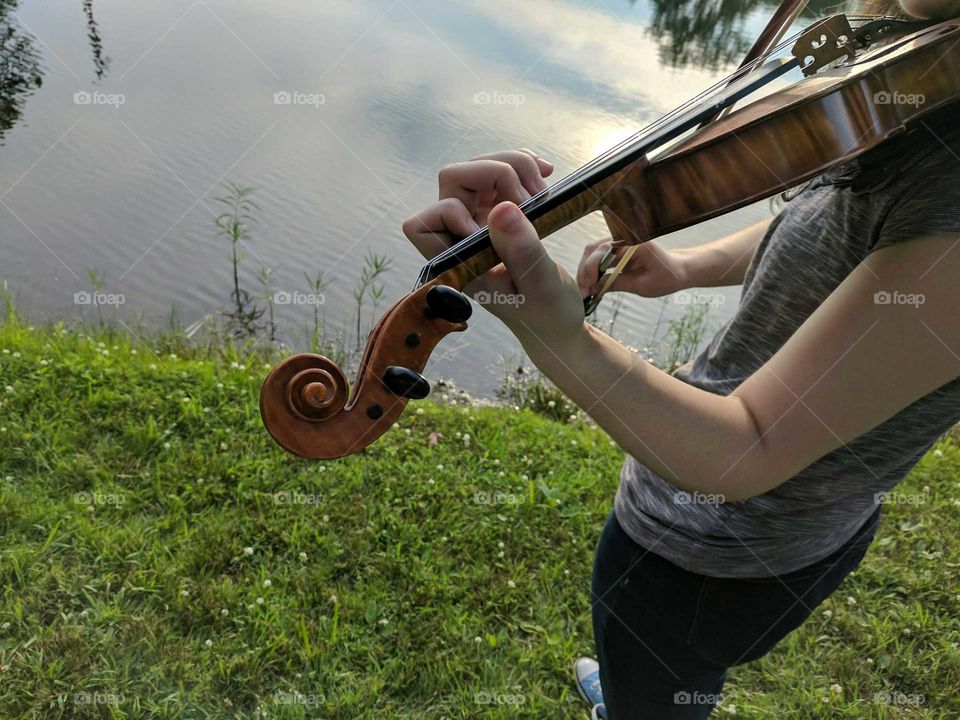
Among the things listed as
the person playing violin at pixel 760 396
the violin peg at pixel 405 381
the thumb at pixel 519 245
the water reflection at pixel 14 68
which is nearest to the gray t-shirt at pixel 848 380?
the person playing violin at pixel 760 396

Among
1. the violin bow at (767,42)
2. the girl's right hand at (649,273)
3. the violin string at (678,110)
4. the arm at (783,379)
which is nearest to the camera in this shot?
the arm at (783,379)

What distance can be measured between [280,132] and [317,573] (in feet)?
14.0

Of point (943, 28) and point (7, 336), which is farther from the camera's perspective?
point (7, 336)

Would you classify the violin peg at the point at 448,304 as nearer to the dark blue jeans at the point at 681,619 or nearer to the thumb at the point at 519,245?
the thumb at the point at 519,245

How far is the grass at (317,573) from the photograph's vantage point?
7.27 ft

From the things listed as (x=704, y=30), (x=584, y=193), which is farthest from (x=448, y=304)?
(x=704, y=30)

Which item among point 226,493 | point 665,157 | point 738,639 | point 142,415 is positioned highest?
point 665,157

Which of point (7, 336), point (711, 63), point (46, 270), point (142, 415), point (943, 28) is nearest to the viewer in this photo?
point (943, 28)

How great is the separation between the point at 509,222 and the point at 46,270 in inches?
175

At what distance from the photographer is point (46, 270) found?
14.9 ft

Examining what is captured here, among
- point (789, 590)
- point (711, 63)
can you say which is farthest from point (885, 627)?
point (711, 63)

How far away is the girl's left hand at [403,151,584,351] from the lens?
3.32 ft

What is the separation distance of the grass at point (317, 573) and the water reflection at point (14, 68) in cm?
313

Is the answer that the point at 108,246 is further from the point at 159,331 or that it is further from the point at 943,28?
the point at 943,28
